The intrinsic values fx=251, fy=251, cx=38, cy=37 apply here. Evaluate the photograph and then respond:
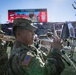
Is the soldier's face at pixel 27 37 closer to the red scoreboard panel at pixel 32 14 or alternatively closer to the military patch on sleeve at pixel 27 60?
the military patch on sleeve at pixel 27 60

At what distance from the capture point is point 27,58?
7.14 feet

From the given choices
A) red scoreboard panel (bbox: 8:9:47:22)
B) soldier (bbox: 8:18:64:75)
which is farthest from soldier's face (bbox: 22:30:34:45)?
red scoreboard panel (bbox: 8:9:47:22)

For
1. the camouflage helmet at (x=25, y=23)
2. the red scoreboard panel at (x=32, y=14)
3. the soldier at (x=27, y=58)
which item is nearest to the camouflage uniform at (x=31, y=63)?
the soldier at (x=27, y=58)

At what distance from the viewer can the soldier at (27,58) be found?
2176mm

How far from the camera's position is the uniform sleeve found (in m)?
2.24

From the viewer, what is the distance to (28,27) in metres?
2.40

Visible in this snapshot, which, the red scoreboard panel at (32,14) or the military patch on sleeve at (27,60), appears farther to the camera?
the red scoreboard panel at (32,14)

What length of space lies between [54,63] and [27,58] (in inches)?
10.7

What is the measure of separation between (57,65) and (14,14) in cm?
4785

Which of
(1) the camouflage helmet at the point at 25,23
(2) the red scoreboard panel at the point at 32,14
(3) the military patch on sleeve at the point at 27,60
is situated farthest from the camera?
(2) the red scoreboard panel at the point at 32,14

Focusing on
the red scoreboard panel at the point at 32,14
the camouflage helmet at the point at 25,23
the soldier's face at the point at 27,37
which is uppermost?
the red scoreboard panel at the point at 32,14

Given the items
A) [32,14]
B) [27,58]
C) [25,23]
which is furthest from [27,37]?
[32,14]

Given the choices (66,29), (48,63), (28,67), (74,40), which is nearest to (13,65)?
(28,67)

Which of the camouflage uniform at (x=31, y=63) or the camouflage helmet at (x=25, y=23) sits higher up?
the camouflage helmet at (x=25, y=23)
